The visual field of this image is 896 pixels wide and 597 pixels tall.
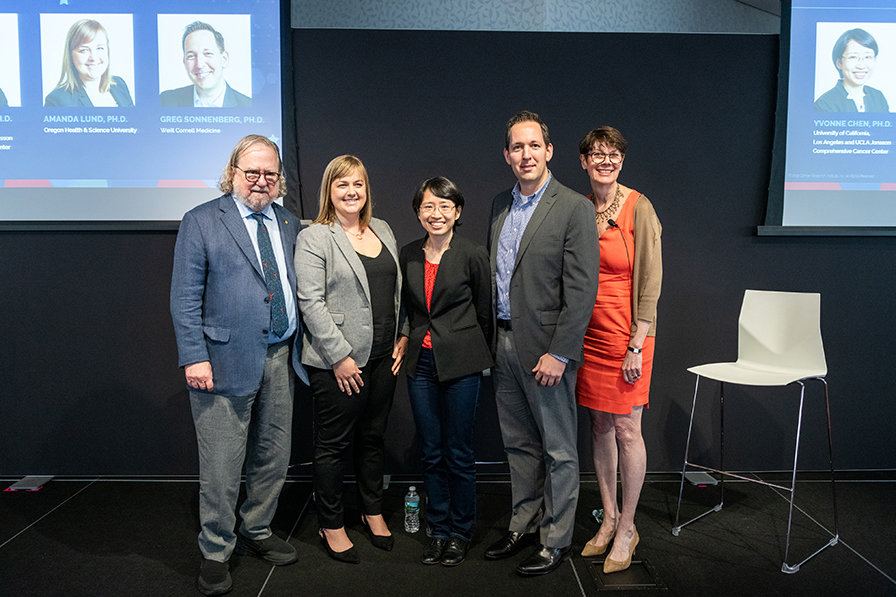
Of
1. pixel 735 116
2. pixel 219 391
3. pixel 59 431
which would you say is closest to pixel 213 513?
pixel 219 391

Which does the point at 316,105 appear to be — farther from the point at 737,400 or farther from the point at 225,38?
the point at 737,400

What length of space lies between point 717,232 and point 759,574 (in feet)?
6.03

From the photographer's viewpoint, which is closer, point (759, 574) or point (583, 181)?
point (759, 574)

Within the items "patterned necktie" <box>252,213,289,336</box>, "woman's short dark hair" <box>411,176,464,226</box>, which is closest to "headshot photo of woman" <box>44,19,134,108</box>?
"patterned necktie" <box>252,213,289,336</box>

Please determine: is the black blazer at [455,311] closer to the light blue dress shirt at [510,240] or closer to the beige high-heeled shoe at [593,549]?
the light blue dress shirt at [510,240]

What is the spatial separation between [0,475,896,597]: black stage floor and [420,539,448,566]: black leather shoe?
43mm

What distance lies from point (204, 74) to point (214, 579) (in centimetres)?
259

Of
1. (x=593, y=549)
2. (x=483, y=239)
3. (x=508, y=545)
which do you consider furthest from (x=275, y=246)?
(x=593, y=549)

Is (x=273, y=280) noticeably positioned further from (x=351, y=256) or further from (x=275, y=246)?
(x=351, y=256)

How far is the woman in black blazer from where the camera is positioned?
2.23 m

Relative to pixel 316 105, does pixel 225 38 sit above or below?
above

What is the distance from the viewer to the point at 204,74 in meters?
3.09

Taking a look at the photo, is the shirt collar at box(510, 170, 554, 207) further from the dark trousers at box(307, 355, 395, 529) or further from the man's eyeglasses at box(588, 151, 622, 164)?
the dark trousers at box(307, 355, 395, 529)

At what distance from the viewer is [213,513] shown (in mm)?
A: 2203
